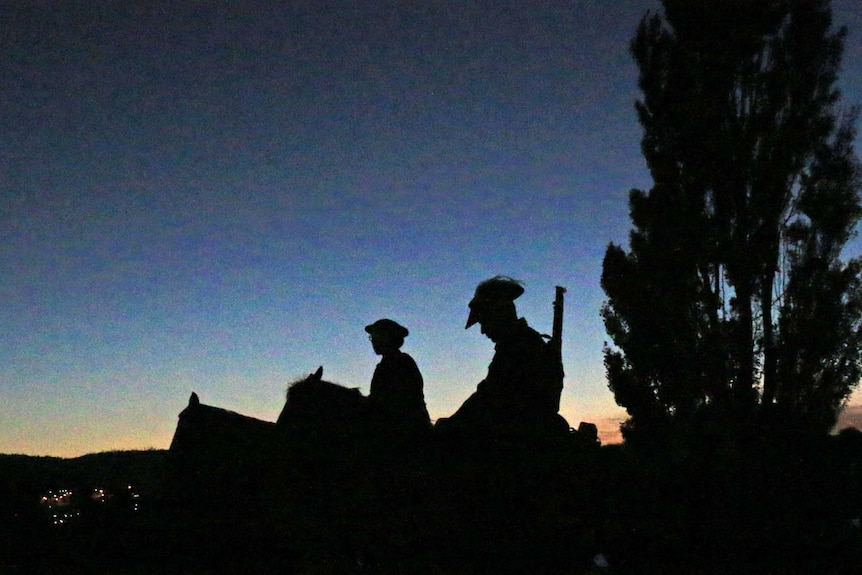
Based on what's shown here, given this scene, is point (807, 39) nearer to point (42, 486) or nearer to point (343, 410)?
point (343, 410)

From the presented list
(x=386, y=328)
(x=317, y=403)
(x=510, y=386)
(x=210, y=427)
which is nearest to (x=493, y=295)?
(x=510, y=386)

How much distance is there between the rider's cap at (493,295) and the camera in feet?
12.5

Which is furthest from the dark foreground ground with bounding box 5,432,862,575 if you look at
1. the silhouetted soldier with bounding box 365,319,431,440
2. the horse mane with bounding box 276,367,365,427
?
the silhouetted soldier with bounding box 365,319,431,440

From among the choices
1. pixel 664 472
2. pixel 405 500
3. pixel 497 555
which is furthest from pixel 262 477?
pixel 664 472

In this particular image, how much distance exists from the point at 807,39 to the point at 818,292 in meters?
5.37

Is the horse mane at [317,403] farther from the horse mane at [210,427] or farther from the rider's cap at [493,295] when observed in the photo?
the rider's cap at [493,295]

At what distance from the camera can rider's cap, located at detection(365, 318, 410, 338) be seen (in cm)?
449

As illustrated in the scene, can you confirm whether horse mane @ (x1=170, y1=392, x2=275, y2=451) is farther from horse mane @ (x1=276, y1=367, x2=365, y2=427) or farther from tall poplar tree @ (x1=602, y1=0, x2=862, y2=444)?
tall poplar tree @ (x1=602, y1=0, x2=862, y2=444)

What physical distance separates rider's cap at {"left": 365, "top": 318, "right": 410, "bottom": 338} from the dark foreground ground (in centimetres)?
109

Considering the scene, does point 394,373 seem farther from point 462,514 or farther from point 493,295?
point 462,514

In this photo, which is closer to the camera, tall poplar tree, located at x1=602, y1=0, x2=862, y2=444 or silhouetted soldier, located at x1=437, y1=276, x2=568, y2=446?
silhouetted soldier, located at x1=437, y1=276, x2=568, y2=446

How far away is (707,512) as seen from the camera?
14.2 feet

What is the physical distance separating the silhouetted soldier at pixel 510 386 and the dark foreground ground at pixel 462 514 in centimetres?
14

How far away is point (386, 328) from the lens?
4.49m
